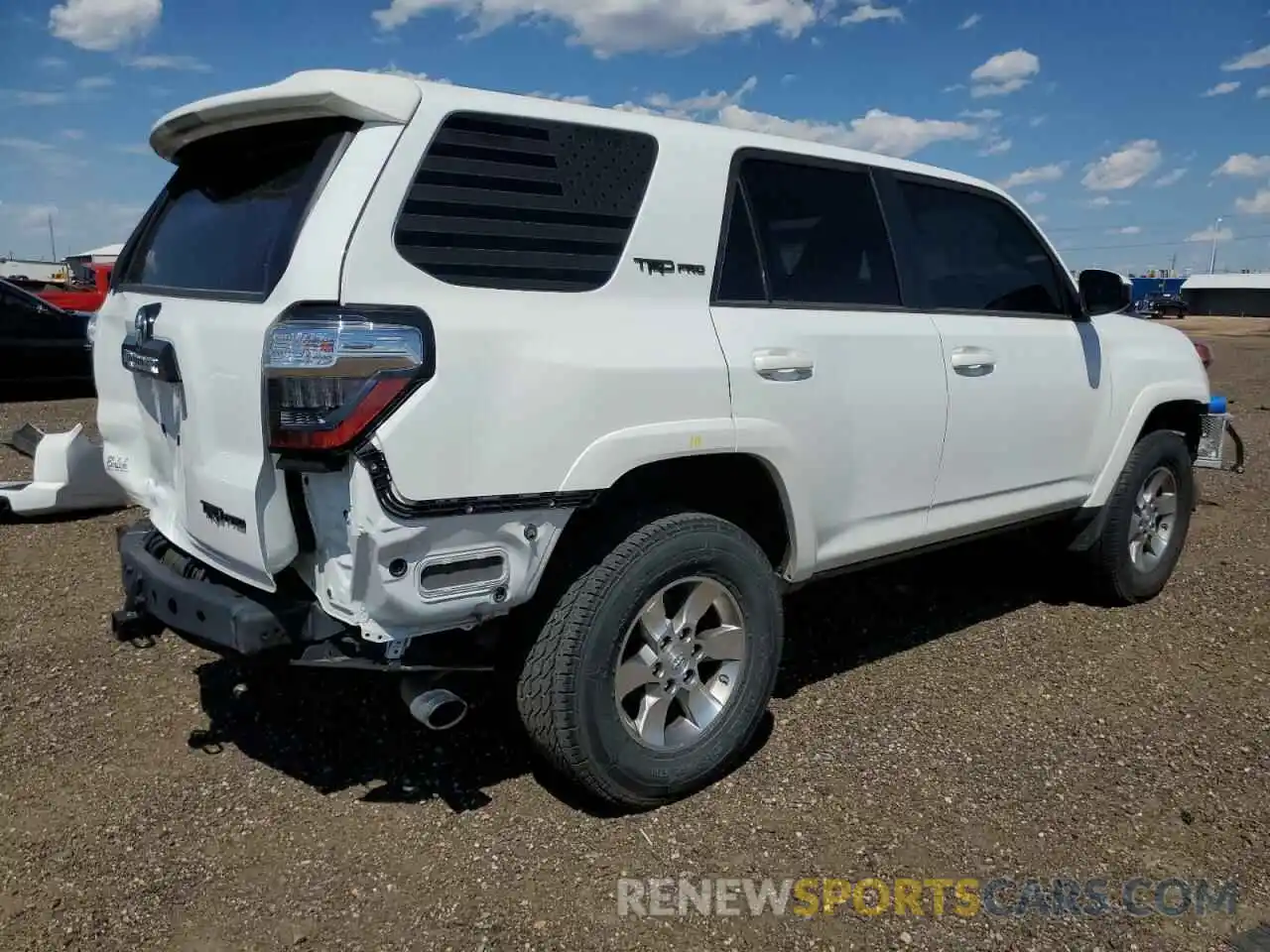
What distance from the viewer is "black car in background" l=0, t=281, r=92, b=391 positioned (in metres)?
11.0

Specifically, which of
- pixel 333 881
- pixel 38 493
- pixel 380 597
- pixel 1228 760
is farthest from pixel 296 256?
pixel 38 493

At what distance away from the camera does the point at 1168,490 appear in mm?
5250

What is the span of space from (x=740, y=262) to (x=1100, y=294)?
218cm

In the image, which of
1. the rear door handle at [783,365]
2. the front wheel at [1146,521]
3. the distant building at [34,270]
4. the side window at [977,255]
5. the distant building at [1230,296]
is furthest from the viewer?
the distant building at [1230,296]

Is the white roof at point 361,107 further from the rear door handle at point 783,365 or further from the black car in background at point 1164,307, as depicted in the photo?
the black car in background at point 1164,307

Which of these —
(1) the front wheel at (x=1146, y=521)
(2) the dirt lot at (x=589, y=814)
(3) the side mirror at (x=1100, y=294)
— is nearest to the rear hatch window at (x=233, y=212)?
(2) the dirt lot at (x=589, y=814)

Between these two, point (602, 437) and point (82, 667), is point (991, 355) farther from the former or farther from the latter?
point (82, 667)

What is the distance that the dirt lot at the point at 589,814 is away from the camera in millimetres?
2625

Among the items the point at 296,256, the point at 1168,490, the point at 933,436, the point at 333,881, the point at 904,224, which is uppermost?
the point at 904,224

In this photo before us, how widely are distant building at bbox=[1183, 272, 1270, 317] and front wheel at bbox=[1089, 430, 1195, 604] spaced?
8110 cm

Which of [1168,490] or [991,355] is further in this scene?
[1168,490]

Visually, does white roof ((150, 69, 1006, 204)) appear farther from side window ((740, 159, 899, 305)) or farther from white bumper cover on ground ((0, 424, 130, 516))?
white bumper cover on ground ((0, 424, 130, 516))

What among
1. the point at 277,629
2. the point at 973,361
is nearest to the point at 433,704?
the point at 277,629

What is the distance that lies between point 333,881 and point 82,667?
6.31 ft
